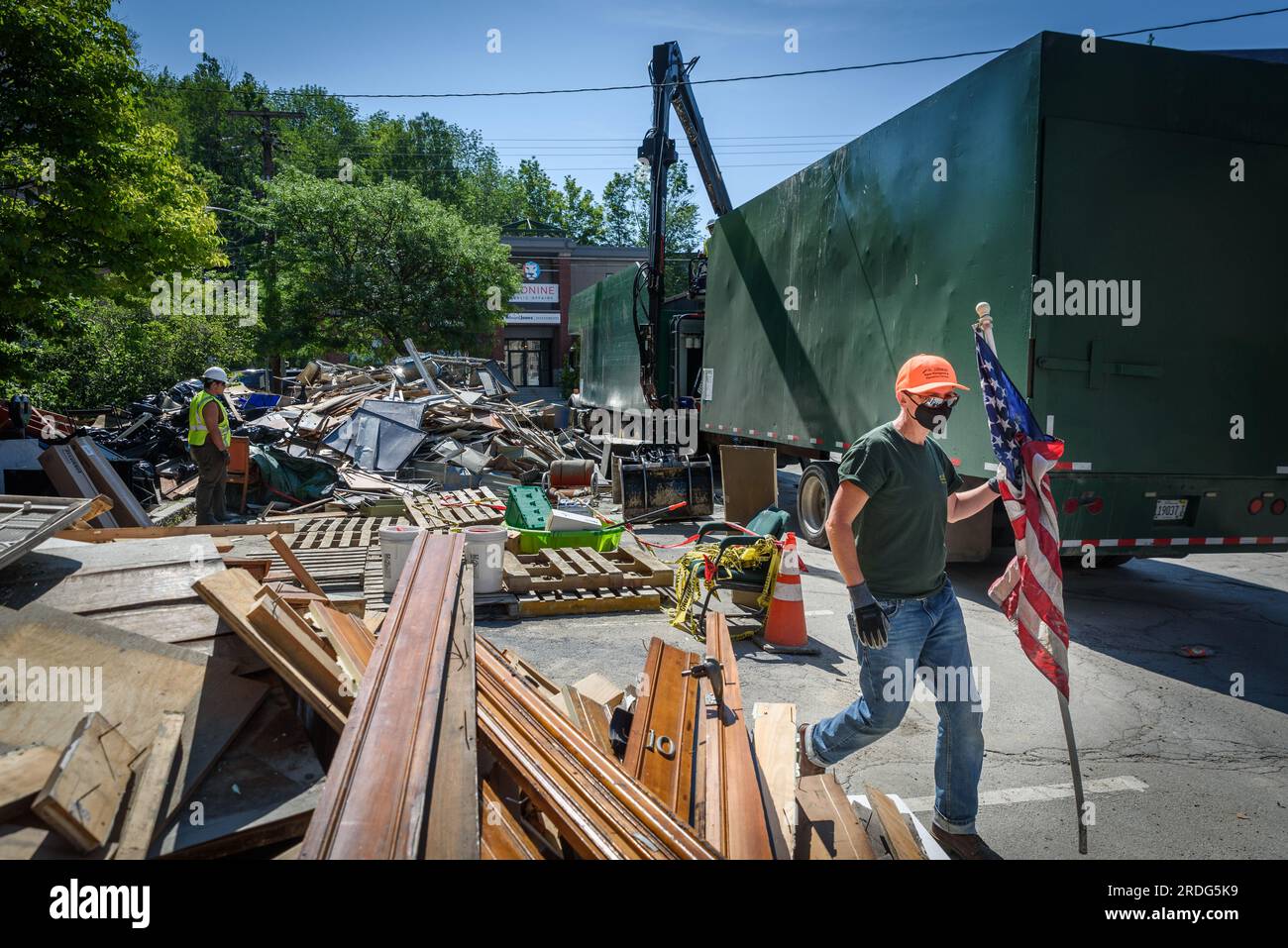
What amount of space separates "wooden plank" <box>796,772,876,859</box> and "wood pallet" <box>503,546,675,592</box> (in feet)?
13.1

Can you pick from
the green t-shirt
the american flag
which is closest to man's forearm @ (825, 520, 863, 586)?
the green t-shirt

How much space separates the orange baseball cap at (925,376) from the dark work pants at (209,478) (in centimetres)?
900

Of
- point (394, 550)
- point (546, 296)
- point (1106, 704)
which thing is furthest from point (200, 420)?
point (546, 296)

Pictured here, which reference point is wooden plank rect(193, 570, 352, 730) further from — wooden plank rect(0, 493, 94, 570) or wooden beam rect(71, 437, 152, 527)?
wooden beam rect(71, 437, 152, 527)

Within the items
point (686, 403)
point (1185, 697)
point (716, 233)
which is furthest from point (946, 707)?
point (686, 403)

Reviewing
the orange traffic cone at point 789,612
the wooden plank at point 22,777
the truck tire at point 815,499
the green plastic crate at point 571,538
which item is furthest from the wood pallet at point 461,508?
the wooden plank at point 22,777

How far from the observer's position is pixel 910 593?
3510 mm

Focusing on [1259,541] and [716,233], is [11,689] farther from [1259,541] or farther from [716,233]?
[716,233]

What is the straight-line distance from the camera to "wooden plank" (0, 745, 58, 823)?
2.25 metres

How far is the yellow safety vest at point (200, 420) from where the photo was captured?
388 inches

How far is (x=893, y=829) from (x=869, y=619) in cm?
82

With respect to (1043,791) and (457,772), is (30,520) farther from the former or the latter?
(1043,791)

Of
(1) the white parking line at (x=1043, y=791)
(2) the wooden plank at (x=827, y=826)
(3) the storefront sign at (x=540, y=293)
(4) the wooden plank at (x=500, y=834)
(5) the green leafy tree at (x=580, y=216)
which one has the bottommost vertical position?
(1) the white parking line at (x=1043, y=791)

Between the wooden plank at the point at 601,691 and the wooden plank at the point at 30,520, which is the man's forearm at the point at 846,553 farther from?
the wooden plank at the point at 30,520
